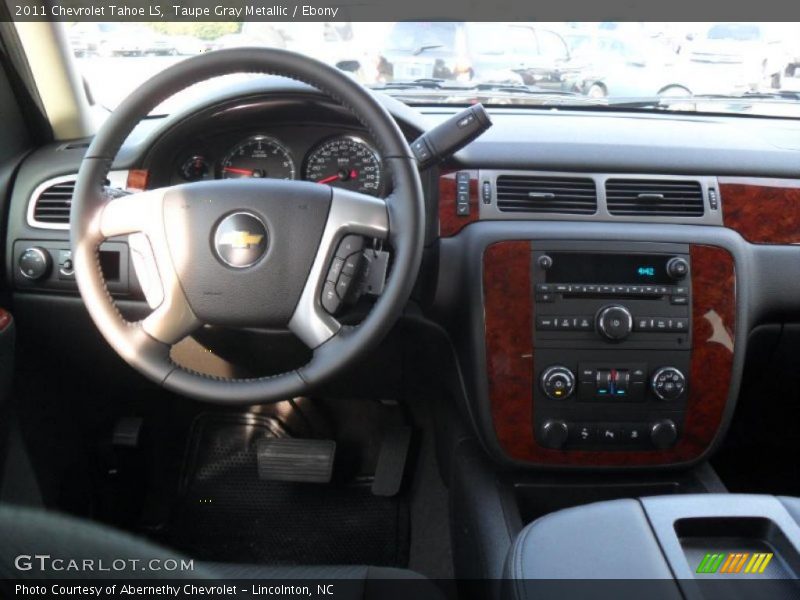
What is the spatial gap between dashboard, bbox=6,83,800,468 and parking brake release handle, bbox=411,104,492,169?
291mm

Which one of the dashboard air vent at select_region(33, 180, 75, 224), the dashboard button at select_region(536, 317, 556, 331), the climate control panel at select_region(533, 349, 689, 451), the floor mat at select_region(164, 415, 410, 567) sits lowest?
the floor mat at select_region(164, 415, 410, 567)

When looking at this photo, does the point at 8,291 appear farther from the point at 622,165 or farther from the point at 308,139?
the point at 622,165

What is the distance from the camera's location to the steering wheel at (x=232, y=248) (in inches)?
57.9

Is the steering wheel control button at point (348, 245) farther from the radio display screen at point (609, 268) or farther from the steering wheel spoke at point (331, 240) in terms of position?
the radio display screen at point (609, 268)

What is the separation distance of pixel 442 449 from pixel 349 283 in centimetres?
102

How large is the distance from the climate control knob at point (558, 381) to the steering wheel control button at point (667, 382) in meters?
0.20

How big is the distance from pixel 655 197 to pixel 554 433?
609mm

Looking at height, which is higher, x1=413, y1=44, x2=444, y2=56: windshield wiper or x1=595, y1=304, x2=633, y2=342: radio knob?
x1=413, y1=44, x2=444, y2=56: windshield wiper

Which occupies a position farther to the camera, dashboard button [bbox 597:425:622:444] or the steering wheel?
dashboard button [bbox 597:425:622:444]

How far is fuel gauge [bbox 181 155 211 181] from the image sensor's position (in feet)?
6.50

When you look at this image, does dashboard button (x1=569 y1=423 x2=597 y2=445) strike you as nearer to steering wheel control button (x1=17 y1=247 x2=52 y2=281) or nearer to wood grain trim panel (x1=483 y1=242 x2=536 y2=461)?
wood grain trim panel (x1=483 y1=242 x2=536 y2=461)

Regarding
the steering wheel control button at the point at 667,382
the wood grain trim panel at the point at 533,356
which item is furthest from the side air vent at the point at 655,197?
the steering wheel control button at the point at 667,382

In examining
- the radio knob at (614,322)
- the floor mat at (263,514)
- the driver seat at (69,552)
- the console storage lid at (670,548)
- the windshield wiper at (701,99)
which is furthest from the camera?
the floor mat at (263,514)

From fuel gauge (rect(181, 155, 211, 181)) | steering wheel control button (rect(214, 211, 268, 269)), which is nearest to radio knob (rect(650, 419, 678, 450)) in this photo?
steering wheel control button (rect(214, 211, 268, 269))
